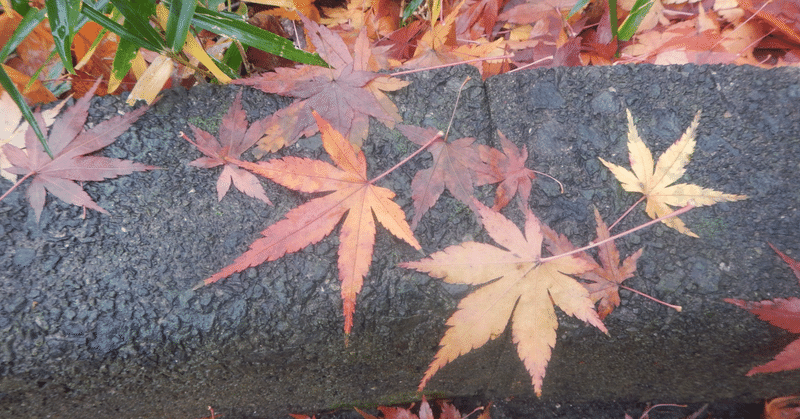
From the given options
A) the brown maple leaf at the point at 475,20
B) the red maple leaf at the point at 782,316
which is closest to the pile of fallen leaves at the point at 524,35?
the brown maple leaf at the point at 475,20

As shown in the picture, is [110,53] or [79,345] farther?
[110,53]

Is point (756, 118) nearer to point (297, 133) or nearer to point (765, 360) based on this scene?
point (765, 360)

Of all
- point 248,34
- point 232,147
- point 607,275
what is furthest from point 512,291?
point 248,34

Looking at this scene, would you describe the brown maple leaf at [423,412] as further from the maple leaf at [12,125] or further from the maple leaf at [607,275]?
the maple leaf at [12,125]

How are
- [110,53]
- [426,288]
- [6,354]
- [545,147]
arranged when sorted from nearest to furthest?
[6,354], [426,288], [545,147], [110,53]

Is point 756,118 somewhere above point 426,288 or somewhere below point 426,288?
above

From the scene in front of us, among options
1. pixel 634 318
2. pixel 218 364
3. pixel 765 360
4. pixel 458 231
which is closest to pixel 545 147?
pixel 458 231

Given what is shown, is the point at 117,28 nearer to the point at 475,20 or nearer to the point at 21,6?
the point at 21,6
